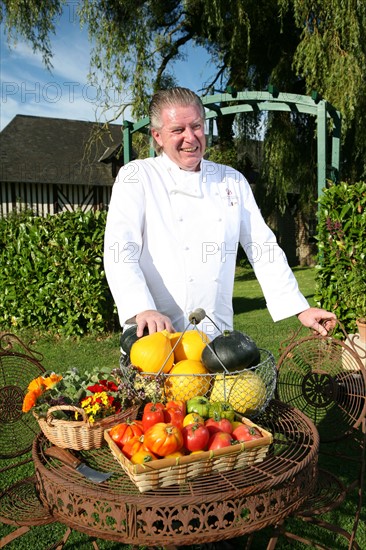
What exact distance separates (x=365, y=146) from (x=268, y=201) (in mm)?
4256

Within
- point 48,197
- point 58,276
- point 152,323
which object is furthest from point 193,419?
point 48,197

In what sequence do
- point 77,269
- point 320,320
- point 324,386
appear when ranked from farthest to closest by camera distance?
1. point 77,269
2. point 324,386
3. point 320,320

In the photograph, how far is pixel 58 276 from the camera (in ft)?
24.8

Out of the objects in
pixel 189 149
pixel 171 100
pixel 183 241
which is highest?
pixel 171 100

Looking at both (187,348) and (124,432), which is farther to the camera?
(187,348)

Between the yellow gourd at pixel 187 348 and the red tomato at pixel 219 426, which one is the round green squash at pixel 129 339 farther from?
the red tomato at pixel 219 426

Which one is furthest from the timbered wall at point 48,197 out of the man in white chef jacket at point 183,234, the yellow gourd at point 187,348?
the yellow gourd at point 187,348

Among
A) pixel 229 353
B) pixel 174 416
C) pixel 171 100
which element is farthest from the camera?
pixel 171 100

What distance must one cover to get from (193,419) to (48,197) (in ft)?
69.5

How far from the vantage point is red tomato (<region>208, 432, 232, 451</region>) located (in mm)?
1472

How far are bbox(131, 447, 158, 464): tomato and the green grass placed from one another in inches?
22.0

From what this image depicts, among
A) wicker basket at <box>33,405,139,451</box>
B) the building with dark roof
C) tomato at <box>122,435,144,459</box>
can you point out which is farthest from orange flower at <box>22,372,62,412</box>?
the building with dark roof

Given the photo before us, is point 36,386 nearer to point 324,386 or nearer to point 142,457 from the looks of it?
point 142,457

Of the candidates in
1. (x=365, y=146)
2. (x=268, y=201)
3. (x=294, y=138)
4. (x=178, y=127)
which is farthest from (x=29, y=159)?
(x=178, y=127)
